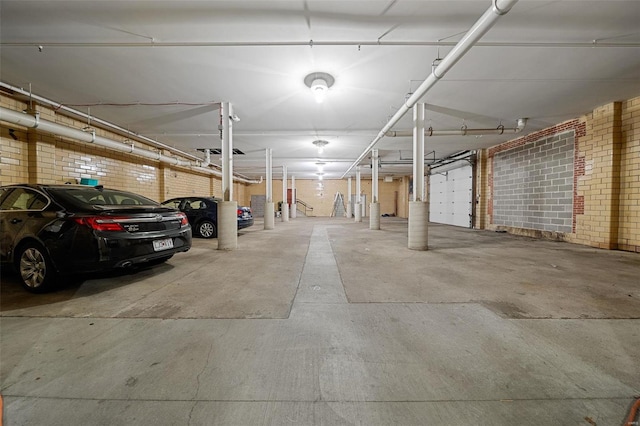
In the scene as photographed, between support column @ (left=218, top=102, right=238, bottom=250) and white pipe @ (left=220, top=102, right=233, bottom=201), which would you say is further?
white pipe @ (left=220, top=102, right=233, bottom=201)

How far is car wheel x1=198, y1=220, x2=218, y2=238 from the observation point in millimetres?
8289

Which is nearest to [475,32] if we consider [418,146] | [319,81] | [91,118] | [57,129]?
[319,81]

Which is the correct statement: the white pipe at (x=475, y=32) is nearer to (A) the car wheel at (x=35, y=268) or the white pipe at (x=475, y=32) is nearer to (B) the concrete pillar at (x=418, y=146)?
(B) the concrete pillar at (x=418, y=146)

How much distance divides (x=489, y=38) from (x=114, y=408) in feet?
20.5

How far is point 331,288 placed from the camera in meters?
3.29

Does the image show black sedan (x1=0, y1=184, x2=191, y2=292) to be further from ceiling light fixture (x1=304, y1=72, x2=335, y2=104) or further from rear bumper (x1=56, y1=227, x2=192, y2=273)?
ceiling light fixture (x1=304, y1=72, x2=335, y2=104)

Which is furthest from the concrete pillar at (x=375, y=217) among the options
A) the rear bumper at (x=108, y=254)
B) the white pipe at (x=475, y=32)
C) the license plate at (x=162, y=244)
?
the rear bumper at (x=108, y=254)

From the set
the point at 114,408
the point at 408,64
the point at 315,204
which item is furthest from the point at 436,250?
the point at 315,204

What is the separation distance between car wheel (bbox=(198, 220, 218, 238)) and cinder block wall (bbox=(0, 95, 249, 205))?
390cm

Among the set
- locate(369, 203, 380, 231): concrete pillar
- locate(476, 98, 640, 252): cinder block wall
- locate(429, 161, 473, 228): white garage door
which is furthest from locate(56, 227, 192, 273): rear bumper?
locate(429, 161, 473, 228): white garage door

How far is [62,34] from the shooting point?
3855 millimetres

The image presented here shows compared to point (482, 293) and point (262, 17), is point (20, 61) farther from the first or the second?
point (482, 293)

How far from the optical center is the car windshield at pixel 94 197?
3.27 metres

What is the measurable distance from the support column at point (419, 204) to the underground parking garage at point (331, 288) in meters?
0.05
